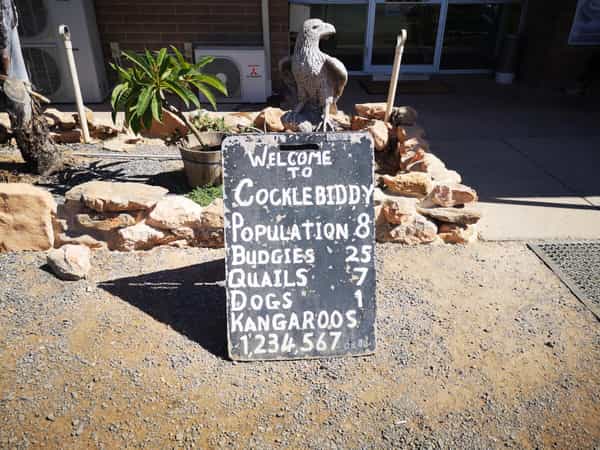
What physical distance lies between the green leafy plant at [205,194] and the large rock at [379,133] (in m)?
1.76

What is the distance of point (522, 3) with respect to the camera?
8.09 meters

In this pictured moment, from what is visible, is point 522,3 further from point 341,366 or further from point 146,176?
point 341,366

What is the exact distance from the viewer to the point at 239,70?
6461mm

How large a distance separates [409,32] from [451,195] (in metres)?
6.33

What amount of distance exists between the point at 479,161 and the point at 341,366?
3.39 meters

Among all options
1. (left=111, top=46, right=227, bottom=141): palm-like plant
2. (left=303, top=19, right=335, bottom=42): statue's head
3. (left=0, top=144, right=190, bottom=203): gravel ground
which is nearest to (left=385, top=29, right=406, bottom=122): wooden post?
(left=303, top=19, right=335, bottom=42): statue's head

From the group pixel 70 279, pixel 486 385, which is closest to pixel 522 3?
pixel 486 385

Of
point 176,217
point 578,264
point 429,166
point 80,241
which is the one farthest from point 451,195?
point 80,241

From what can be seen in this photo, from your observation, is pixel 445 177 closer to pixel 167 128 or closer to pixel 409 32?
pixel 167 128

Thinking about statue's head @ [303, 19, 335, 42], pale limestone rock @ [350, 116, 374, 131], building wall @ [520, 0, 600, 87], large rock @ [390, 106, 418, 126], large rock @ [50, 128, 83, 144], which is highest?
statue's head @ [303, 19, 335, 42]

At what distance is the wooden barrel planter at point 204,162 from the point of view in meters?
3.78

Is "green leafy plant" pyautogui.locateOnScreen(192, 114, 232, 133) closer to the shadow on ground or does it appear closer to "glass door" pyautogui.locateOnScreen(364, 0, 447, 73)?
the shadow on ground

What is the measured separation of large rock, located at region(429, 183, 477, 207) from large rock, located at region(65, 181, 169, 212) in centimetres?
202

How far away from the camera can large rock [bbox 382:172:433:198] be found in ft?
12.4
